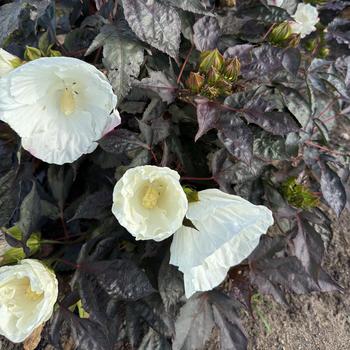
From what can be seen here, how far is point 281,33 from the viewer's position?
1.23m

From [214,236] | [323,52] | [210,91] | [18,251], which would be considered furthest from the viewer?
[323,52]

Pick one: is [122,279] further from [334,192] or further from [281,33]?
[281,33]

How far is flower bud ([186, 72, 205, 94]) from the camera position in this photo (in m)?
0.97

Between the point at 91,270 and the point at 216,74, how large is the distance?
0.54 meters

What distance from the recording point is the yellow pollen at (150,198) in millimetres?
947

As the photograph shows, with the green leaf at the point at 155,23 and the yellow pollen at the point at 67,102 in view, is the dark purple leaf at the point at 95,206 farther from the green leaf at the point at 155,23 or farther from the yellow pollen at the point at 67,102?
the green leaf at the point at 155,23

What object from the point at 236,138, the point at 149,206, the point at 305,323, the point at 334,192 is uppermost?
the point at 236,138

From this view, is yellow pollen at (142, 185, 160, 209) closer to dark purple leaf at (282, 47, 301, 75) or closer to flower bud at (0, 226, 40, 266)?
flower bud at (0, 226, 40, 266)

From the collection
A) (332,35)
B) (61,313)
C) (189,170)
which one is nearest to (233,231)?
(189,170)

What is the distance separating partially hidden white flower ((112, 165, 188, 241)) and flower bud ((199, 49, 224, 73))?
Result: 27cm

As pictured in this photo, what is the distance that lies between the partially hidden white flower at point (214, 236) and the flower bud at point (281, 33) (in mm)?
541

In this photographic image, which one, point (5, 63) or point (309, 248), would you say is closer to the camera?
point (5, 63)

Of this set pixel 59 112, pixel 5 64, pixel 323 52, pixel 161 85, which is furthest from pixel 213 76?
pixel 323 52

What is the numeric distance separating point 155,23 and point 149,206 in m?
0.40
